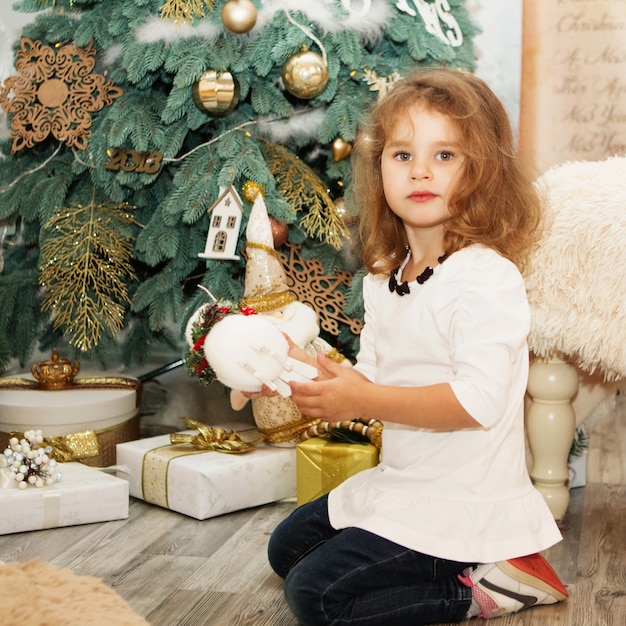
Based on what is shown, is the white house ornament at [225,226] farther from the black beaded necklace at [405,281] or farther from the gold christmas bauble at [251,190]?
the black beaded necklace at [405,281]

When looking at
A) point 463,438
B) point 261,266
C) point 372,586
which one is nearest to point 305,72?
point 261,266

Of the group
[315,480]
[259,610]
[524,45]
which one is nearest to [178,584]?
[259,610]

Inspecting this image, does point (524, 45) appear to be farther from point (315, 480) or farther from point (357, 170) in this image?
point (315, 480)

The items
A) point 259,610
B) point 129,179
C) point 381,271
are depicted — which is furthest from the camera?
point 129,179

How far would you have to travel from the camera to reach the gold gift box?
5.13ft

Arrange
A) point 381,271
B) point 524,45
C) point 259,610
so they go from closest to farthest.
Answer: point 259,610, point 381,271, point 524,45

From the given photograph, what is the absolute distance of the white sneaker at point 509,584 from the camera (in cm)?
120

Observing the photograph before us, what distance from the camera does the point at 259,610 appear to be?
4.12 feet

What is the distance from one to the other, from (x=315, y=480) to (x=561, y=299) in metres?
0.54

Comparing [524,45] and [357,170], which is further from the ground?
[524,45]

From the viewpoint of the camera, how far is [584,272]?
1460 millimetres

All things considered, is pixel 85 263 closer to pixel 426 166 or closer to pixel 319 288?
pixel 319 288

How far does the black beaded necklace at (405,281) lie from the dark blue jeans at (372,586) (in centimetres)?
35

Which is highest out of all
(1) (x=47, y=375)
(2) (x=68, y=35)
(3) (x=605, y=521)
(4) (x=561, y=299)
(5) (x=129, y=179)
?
(2) (x=68, y=35)
